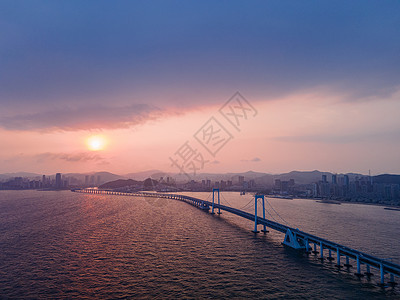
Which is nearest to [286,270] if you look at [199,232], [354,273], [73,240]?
[354,273]

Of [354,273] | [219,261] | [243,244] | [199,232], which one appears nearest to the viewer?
[354,273]

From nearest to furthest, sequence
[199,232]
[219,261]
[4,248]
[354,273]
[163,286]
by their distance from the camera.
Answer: [163,286] < [354,273] < [219,261] < [4,248] < [199,232]

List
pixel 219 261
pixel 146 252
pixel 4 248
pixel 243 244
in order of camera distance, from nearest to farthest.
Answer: pixel 219 261
pixel 146 252
pixel 4 248
pixel 243 244

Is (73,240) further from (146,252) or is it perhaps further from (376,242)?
(376,242)

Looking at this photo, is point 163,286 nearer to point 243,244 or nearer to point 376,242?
point 243,244

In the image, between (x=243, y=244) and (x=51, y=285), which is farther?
(x=243, y=244)

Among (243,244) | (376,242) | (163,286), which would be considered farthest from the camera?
(376,242)

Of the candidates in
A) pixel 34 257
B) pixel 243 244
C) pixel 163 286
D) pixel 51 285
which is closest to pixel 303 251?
pixel 243 244

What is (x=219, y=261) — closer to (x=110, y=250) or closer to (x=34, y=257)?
(x=110, y=250)

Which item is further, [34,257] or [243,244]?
[243,244]
